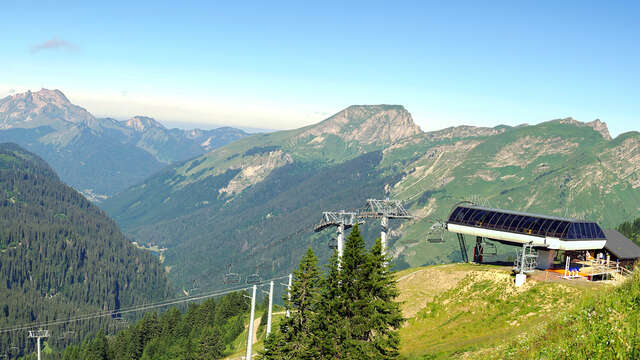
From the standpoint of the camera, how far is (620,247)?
81.7 meters

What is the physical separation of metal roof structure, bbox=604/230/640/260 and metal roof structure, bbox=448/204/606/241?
2.81 m

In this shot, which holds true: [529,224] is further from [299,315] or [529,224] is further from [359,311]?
[299,315]

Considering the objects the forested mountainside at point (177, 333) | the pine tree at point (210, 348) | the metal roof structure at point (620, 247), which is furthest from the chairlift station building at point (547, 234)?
the forested mountainside at point (177, 333)

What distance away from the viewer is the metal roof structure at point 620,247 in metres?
79.7

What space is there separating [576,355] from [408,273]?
69.1 metres

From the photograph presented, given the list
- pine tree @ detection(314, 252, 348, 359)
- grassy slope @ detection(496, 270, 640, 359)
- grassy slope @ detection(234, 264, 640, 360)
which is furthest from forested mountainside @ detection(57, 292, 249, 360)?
grassy slope @ detection(496, 270, 640, 359)

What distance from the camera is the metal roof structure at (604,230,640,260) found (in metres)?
→ 79.7

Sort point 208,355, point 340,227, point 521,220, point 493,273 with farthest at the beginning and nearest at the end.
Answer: point 208,355 < point 340,227 < point 521,220 < point 493,273

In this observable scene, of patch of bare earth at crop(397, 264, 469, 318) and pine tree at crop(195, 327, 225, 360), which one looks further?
pine tree at crop(195, 327, 225, 360)

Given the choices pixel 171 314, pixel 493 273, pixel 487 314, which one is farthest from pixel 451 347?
pixel 171 314

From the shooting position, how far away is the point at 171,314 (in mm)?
171625

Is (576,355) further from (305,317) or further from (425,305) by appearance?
(425,305)

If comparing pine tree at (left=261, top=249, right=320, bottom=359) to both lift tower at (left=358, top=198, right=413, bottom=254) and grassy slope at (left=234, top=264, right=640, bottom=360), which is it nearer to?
grassy slope at (left=234, top=264, right=640, bottom=360)

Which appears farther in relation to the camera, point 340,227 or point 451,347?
point 340,227
